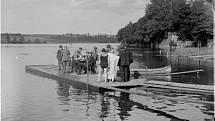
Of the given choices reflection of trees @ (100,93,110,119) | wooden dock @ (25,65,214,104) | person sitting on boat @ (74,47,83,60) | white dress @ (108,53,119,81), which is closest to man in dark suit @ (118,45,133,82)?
white dress @ (108,53,119,81)

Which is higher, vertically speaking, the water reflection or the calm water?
the water reflection

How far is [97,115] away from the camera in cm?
1536

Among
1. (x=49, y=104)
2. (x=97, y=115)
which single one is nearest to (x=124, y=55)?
(x=49, y=104)

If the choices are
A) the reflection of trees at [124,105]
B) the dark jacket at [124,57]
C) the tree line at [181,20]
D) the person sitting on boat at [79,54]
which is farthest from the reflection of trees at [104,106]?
the tree line at [181,20]

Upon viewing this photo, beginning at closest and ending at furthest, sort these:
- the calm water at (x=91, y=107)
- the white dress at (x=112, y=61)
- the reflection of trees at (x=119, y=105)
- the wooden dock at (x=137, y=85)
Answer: the calm water at (x=91, y=107)
the reflection of trees at (x=119, y=105)
the wooden dock at (x=137, y=85)
the white dress at (x=112, y=61)

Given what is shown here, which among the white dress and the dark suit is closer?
the dark suit

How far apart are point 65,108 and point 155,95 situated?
4.32m

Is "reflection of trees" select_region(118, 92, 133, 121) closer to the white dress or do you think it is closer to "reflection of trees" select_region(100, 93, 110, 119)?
"reflection of trees" select_region(100, 93, 110, 119)

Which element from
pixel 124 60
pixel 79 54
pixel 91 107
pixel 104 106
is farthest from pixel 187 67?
pixel 91 107

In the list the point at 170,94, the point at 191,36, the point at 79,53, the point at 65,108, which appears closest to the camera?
the point at 65,108

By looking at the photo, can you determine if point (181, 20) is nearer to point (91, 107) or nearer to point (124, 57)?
point (124, 57)

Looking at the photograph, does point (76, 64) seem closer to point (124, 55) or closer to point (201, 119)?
point (124, 55)

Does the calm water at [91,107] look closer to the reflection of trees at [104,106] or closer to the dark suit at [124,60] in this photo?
the reflection of trees at [104,106]

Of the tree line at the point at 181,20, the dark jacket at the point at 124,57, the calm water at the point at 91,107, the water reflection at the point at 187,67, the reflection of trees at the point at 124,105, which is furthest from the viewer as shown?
the tree line at the point at 181,20
